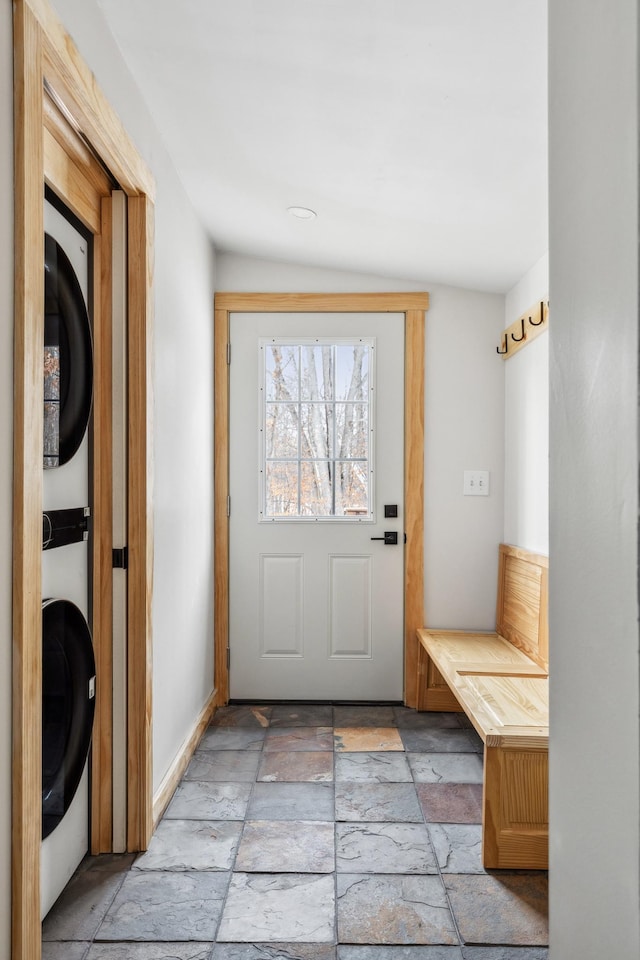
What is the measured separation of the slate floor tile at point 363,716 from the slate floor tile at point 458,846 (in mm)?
990

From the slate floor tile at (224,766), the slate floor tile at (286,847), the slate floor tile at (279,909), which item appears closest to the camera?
the slate floor tile at (279,909)

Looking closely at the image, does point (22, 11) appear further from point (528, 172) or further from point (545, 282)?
point (545, 282)

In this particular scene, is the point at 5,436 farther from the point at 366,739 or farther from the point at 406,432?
the point at 406,432

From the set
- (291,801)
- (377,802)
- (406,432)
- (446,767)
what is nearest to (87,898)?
(291,801)

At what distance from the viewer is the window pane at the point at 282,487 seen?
3.58 m

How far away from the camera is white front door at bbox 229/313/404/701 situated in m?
3.58

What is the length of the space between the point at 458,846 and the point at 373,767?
645 millimetres

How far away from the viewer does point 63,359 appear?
5.91 ft

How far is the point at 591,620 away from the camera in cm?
80

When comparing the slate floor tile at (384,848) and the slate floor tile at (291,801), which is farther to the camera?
the slate floor tile at (291,801)

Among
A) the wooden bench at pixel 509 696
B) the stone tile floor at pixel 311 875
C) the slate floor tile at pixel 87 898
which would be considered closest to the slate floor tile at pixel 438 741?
the stone tile floor at pixel 311 875

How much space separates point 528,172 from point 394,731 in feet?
7.99

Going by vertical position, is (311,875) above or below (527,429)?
below

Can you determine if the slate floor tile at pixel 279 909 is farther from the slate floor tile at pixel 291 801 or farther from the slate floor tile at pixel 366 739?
the slate floor tile at pixel 366 739
